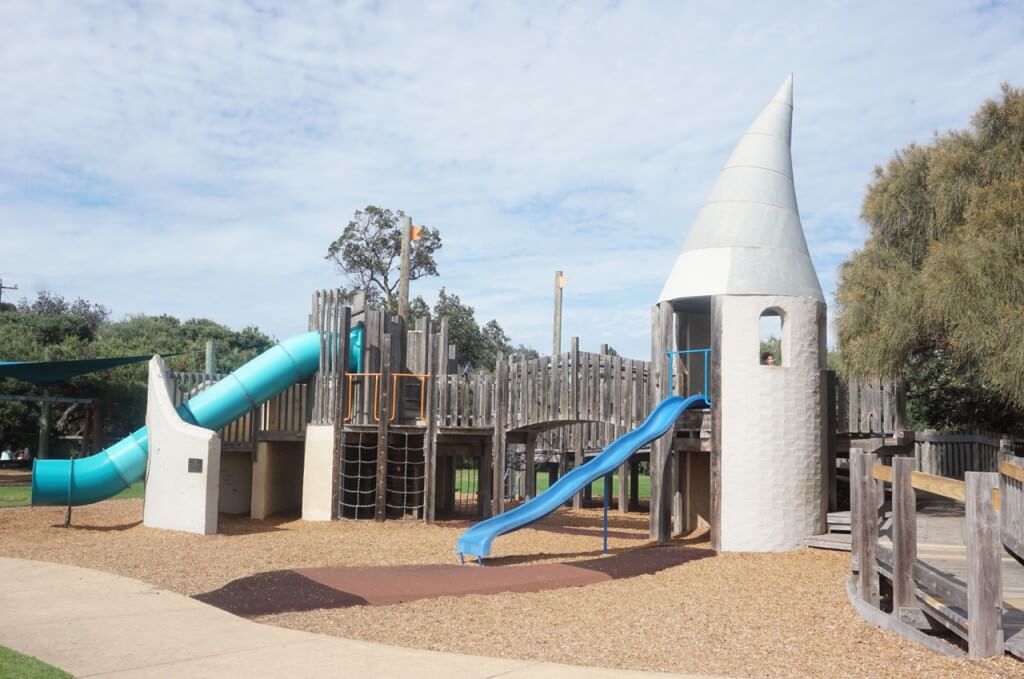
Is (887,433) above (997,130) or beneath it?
beneath

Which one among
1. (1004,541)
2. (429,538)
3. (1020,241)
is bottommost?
(429,538)

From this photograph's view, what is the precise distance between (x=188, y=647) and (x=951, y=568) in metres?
7.43

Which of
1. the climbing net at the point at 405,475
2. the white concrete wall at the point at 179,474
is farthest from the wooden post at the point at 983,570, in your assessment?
the climbing net at the point at 405,475

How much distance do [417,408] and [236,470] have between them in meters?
3.89

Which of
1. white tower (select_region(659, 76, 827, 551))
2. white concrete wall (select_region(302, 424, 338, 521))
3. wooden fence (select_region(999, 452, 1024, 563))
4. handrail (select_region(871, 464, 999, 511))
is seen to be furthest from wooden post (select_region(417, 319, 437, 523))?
wooden fence (select_region(999, 452, 1024, 563))

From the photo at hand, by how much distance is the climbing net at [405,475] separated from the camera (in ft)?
60.7

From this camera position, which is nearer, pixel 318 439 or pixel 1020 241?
pixel 1020 241

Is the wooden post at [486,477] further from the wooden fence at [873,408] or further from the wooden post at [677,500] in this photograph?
the wooden fence at [873,408]

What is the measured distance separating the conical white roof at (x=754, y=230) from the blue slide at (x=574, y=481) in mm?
2014

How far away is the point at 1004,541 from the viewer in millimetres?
7031

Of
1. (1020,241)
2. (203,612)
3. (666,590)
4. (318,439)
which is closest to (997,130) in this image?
(1020,241)

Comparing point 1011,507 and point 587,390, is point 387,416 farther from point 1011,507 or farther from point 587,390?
point 1011,507

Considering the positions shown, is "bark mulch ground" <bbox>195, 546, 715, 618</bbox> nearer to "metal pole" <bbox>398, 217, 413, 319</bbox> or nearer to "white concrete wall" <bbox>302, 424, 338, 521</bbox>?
"white concrete wall" <bbox>302, 424, 338, 521</bbox>

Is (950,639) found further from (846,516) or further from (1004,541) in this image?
(846,516)
